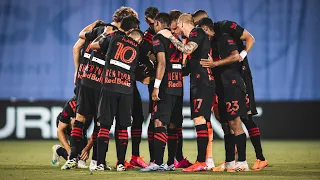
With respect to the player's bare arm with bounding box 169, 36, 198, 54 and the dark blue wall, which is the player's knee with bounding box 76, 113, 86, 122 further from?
the dark blue wall

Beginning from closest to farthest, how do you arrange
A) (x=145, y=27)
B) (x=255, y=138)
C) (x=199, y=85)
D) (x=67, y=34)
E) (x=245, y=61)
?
1. (x=199, y=85)
2. (x=255, y=138)
3. (x=245, y=61)
4. (x=145, y=27)
5. (x=67, y=34)

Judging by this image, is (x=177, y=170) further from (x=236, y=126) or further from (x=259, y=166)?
(x=259, y=166)

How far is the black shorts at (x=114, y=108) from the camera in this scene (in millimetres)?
9086

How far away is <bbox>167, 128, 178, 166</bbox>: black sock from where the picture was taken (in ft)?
32.1

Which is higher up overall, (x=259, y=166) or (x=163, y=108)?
(x=163, y=108)

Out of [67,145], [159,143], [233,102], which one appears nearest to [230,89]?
[233,102]

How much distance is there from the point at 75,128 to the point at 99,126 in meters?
0.44

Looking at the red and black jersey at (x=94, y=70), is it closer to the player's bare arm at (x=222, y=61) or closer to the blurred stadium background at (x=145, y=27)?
the player's bare arm at (x=222, y=61)

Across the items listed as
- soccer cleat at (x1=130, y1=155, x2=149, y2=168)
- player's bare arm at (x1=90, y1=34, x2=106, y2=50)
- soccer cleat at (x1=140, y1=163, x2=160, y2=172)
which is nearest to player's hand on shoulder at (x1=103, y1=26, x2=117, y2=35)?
player's bare arm at (x1=90, y1=34, x2=106, y2=50)

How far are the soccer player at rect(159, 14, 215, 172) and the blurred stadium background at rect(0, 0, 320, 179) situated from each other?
25.4ft

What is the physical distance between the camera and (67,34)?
57.2 ft

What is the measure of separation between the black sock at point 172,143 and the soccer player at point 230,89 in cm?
72

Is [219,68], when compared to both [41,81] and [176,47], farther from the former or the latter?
[41,81]

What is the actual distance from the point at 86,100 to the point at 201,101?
5.31ft
